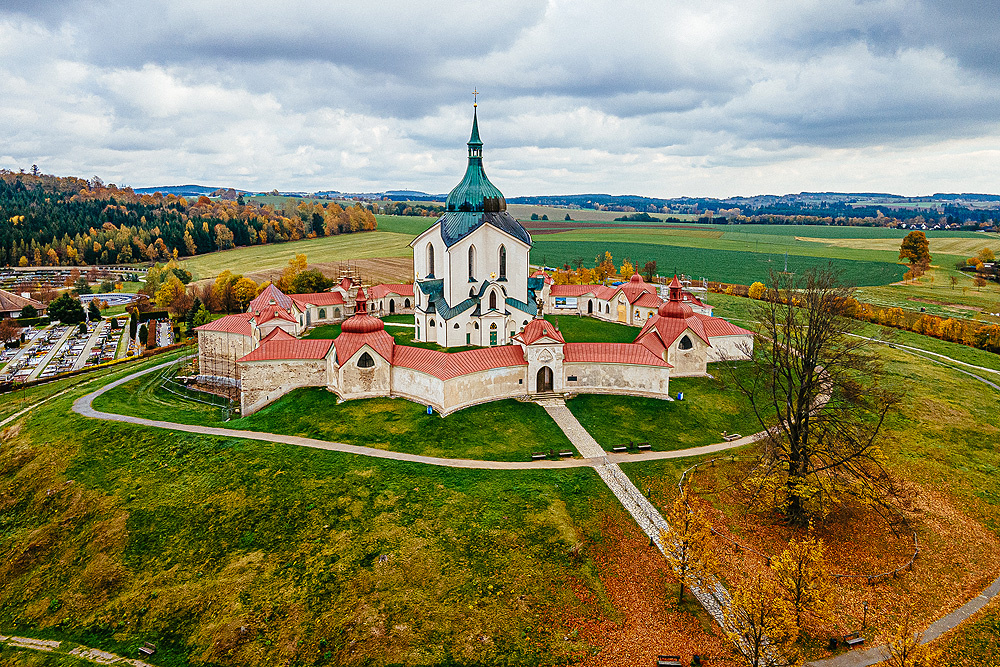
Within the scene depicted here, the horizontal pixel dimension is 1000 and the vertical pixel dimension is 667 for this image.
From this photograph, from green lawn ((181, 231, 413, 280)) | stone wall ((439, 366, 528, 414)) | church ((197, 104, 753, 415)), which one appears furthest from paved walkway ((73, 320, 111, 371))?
stone wall ((439, 366, 528, 414))

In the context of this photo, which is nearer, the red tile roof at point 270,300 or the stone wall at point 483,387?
the stone wall at point 483,387

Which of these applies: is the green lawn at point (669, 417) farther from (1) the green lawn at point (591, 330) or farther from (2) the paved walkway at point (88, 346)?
(2) the paved walkway at point (88, 346)

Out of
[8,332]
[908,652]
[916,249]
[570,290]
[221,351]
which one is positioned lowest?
[8,332]

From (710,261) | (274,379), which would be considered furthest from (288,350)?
(710,261)

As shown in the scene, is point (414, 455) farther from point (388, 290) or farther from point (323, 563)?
point (388, 290)

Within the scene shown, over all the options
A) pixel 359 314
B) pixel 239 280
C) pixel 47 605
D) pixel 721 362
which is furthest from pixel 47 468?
pixel 721 362

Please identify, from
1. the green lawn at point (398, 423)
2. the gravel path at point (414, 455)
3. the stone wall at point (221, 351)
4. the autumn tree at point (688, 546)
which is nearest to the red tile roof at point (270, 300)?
the stone wall at point (221, 351)
